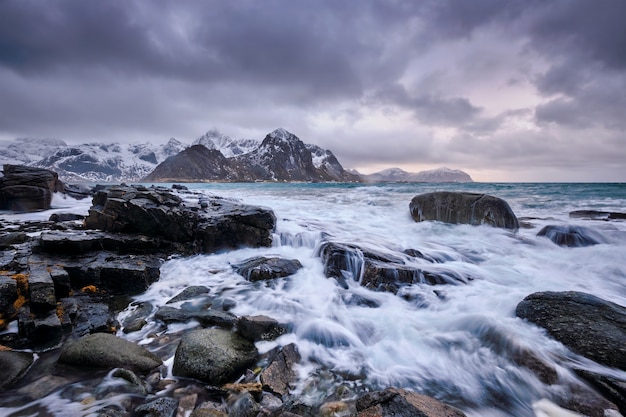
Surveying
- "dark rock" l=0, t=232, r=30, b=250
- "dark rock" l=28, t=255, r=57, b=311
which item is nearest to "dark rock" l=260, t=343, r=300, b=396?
"dark rock" l=28, t=255, r=57, b=311

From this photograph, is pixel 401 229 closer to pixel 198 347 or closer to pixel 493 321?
pixel 493 321

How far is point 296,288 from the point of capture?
22.3ft

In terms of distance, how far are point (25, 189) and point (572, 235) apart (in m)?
25.2

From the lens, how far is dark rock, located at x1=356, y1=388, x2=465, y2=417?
8.85 ft

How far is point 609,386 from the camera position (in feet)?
10.7

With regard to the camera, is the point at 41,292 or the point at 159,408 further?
the point at 41,292

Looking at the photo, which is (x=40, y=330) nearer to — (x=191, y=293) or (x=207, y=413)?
(x=191, y=293)

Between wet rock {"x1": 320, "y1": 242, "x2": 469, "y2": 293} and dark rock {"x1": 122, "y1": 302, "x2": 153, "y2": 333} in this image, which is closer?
dark rock {"x1": 122, "y1": 302, "x2": 153, "y2": 333}

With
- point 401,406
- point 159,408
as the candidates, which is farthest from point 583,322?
point 159,408

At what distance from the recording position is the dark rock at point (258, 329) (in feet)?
15.0

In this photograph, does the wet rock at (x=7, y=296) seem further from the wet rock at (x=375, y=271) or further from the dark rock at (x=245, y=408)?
the wet rock at (x=375, y=271)

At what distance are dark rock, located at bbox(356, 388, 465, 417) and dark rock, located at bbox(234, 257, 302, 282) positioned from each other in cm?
464

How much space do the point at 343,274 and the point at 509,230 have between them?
7571 millimetres

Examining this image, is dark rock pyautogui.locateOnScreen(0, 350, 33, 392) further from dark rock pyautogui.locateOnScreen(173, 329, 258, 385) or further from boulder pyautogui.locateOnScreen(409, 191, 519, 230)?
boulder pyautogui.locateOnScreen(409, 191, 519, 230)
